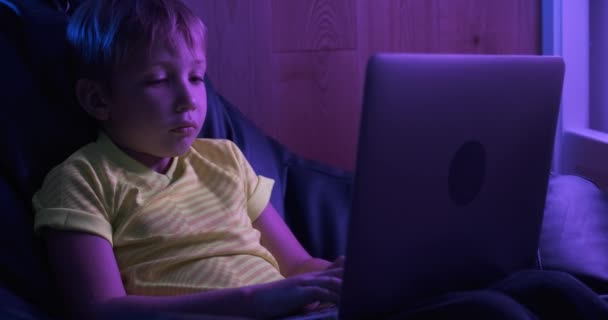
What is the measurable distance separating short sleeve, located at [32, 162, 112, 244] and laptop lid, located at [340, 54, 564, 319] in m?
0.47

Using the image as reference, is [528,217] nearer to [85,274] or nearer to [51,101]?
[85,274]

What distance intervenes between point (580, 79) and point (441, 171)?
165 cm

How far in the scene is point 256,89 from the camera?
2.05m

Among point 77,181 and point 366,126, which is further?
point 77,181

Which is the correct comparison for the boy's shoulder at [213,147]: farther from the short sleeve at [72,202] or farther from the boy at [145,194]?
the short sleeve at [72,202]

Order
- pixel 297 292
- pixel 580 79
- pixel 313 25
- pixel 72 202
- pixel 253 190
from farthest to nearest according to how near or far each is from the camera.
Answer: pixel 580 79
pixel 313 25
pixel 253 190
pixel 72 202
pixel 297 292

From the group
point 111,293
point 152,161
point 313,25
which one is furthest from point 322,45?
point 111,293

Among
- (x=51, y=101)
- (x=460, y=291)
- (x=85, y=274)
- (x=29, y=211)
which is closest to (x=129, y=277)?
(x=85, y=274)

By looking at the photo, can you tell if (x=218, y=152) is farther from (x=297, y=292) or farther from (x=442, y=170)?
(x=442, y=170)

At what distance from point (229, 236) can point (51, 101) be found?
1.30 feet

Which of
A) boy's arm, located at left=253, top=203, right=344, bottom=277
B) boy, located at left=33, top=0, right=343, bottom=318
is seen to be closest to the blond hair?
boy, located at left=33, top=0, right=343, bottom=318

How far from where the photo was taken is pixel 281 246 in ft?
4.50

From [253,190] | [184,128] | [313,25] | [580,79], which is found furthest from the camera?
[580,79]

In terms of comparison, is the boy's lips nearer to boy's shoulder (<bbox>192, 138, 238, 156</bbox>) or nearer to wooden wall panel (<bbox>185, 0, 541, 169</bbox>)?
boy's shoulder (<bbox>192, 138, 238, 156</bbox>)
